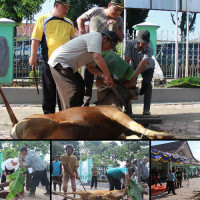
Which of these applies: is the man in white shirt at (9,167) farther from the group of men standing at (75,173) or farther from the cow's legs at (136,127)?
the cow's legs at (136,127)

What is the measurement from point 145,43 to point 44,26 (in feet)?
5.22

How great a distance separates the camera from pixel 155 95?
31.9 ft

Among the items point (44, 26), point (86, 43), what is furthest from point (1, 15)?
point (86, 43)

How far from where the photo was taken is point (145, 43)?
5355mm

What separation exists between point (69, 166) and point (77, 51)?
2132mm

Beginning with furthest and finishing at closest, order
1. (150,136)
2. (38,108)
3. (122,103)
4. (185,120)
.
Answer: (38,108)
(185,120)
(122,103)
(150,136)

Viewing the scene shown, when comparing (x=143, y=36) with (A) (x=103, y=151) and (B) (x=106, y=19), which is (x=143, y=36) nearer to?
(B) (x=106, y=19)

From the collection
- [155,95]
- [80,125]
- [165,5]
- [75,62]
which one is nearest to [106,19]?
[75,62]

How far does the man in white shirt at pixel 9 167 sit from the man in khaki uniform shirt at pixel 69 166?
0.34 metres

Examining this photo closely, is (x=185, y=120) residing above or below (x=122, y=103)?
below

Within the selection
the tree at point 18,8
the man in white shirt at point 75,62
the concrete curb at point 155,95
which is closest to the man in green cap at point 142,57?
the man in white shirt at point 75,62

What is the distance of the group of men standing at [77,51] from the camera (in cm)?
428

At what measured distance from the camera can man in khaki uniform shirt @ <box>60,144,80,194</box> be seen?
2.50 metres

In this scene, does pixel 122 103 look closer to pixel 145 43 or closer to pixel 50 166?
pixel 145 43
